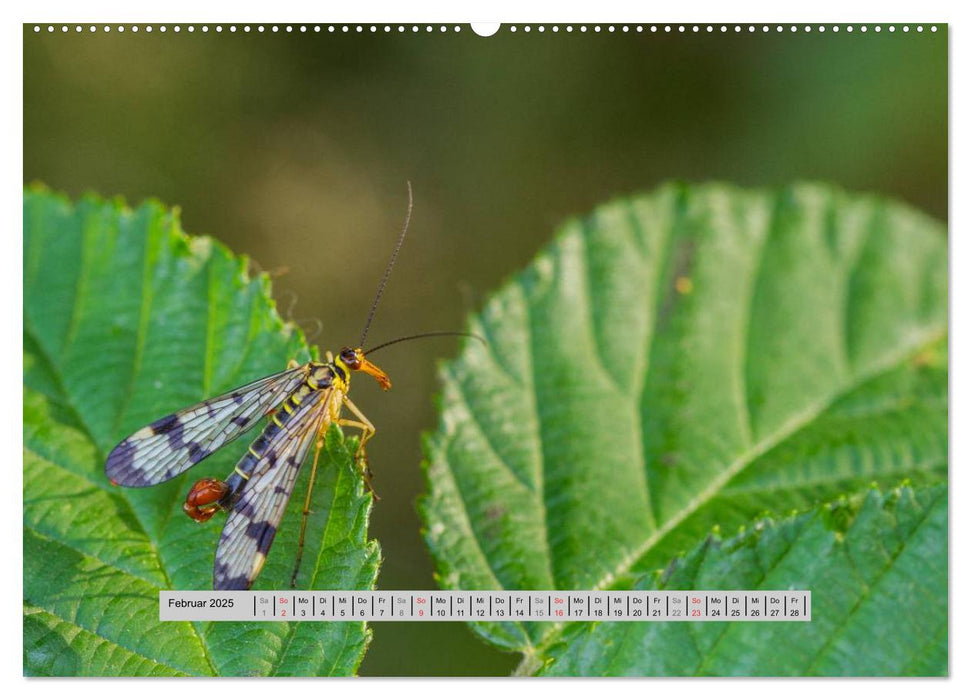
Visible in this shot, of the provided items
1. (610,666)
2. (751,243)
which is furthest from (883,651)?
(751,243)

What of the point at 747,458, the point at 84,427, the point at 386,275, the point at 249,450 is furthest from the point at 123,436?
the point at 747,458

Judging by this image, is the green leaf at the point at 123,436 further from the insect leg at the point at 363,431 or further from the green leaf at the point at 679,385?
the green leaf at the point at 679,385

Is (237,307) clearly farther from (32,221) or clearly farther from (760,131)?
(760,131)

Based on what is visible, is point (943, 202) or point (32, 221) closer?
point (32, 221)

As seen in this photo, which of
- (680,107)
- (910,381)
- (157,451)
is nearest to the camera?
(157,451)

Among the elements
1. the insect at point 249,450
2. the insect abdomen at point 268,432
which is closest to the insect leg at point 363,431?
the insect at point 249,450

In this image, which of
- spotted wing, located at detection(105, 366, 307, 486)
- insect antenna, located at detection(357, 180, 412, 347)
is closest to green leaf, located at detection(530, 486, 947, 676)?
spotted wing, located at detection(105, 366, 307, 486)

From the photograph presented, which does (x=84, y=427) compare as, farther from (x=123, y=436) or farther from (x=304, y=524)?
(x=304, y=524)
